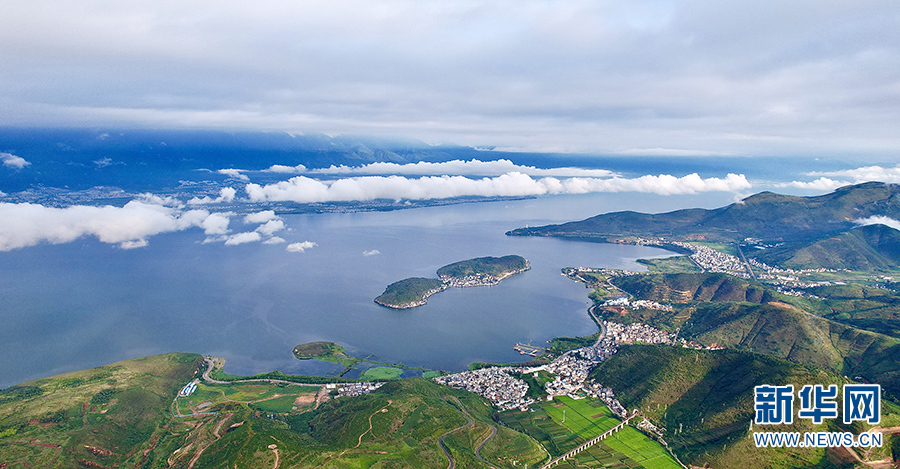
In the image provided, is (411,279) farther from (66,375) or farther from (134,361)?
(66,375)

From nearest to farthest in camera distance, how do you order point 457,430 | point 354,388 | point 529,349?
point 457,430 → point 354,388 → point 529,349

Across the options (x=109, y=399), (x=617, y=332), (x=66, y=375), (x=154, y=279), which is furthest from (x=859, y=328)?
(x=154, y=279)

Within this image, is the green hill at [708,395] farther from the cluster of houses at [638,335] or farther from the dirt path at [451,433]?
the dirt path at [451,433]

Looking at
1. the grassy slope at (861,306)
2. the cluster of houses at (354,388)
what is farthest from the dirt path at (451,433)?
the grassy slope at (861,306)

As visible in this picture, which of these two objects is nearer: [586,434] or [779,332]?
[586,434]

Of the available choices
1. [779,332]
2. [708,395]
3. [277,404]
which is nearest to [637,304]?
[779,332]

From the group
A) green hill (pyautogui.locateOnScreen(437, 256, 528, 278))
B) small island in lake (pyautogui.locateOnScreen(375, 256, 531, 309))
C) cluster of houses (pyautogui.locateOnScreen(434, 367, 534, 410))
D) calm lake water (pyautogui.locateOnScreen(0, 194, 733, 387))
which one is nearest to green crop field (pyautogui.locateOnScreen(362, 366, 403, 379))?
calm lake water (pyautogui.locateOnScreen(0, 194, 733, 387))

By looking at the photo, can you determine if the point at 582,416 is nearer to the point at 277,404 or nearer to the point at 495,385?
the point at 495,385
